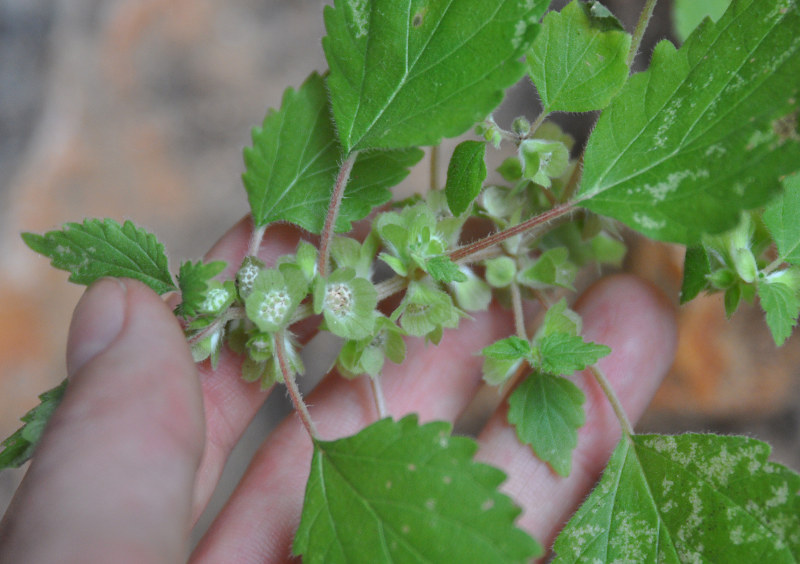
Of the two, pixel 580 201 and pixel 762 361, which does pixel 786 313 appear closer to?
pixel 580 201

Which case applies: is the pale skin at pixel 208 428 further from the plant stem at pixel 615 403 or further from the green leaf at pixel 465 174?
the green leaf at pixel 465 174

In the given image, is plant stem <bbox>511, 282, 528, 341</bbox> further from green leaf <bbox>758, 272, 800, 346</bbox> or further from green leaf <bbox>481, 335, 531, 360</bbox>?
green leaf <bbox>758, 272, 800, 346</bbox>

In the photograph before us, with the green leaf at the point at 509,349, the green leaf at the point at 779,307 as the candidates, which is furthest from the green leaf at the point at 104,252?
the green leaf at the point at 779,307

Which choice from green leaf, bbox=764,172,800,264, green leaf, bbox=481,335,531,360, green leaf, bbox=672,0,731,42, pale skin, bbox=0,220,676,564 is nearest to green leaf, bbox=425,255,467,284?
green leaf, bbox=481,335,531,360

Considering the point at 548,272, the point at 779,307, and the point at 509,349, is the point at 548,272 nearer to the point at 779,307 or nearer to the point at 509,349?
the point at 509,349

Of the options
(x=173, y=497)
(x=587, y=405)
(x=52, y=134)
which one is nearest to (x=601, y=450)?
(x=587, y=405)
